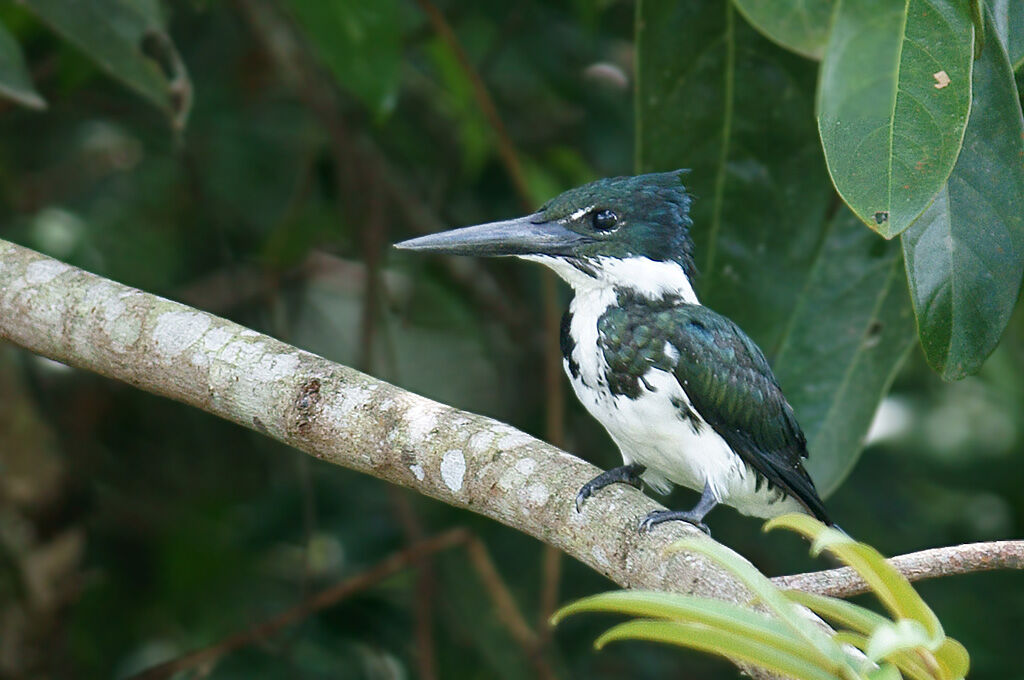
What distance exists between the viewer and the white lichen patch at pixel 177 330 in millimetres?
1877

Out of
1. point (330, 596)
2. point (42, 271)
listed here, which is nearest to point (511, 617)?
point (330, 596)

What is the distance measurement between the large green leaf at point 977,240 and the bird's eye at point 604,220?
67cm

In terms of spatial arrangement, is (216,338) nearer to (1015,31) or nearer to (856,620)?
(856,620)

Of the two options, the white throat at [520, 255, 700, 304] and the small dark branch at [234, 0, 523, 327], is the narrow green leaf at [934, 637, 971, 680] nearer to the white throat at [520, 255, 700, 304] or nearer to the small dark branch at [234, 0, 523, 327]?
the white throat at [520, 255, 700, 304]

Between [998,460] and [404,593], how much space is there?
221cm

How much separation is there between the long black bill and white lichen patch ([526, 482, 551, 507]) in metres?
0.63

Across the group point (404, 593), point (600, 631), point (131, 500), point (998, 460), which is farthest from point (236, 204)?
point (998, 460)

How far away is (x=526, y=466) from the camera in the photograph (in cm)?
180

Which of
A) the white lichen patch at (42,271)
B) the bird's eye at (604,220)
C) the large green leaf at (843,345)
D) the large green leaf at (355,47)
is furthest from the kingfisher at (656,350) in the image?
the large green leaf at (355,47)

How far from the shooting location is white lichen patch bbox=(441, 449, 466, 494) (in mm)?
1809

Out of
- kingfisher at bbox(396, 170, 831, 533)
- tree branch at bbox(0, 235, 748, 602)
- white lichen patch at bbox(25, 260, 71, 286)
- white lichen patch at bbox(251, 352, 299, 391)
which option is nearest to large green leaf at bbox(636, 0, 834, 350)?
kingfisher at bbox(396, 170, 831, 533)

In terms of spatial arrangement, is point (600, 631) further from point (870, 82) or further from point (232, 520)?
point (870, 82)

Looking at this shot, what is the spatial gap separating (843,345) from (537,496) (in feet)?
3.87

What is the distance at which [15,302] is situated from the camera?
1949 millimetres
